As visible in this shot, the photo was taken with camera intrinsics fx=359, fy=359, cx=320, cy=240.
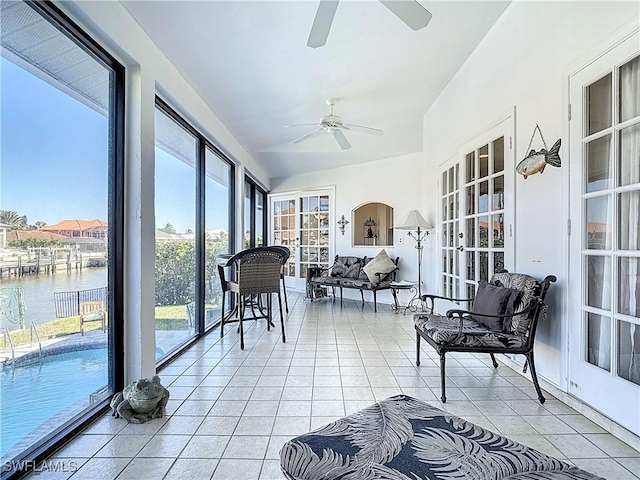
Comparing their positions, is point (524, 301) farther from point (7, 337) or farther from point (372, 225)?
point (372, 225)

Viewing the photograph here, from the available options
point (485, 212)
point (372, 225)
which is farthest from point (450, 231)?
point (372, 225)

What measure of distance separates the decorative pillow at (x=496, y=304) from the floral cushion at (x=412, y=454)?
137 cm

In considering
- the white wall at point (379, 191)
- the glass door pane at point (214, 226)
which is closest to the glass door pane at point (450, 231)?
the white wall at point (379, 191)

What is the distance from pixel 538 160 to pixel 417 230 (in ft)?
10.7

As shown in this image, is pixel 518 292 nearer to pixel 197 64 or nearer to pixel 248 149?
pixel 197 64

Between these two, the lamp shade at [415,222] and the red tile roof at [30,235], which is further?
the lamp shade at [415,222]

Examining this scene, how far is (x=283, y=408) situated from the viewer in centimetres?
231

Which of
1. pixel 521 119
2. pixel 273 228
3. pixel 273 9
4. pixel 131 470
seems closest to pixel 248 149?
pixel 273 228

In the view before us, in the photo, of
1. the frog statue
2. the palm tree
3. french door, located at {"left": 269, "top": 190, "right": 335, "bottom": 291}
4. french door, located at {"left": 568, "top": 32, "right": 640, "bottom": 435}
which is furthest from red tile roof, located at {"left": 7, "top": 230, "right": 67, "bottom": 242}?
french door, located at {"left": 269, "top": 190, "right": 335, "bottom": 291}

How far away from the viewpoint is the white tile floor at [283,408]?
1.74m

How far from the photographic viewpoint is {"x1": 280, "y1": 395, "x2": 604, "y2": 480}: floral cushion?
1.05 metres

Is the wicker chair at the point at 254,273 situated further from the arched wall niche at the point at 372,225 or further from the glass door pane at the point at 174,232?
the arched wall niche at the point at 372,225

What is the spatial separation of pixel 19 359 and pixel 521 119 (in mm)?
3636

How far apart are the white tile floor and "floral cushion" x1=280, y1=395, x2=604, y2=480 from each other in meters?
0.60
